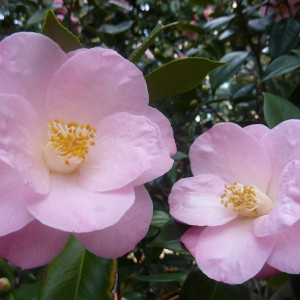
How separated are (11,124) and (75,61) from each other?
138mm

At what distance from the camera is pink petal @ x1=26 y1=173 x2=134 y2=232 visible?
52 cm

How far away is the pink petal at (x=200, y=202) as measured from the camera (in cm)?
68

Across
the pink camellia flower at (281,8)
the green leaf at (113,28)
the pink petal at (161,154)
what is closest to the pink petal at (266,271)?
the pink petal at (161,154)

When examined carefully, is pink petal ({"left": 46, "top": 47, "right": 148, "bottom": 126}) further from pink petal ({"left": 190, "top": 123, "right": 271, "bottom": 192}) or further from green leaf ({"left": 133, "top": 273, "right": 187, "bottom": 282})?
green leaf ({"left": 133, "top": 273, "right": 187, "bottom": 282})

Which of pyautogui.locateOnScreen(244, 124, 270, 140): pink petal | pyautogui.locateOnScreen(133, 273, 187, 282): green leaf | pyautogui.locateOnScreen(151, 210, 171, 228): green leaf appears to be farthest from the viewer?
pyautogui.locateOnScreen(133, 273, 187, 282): green leaf

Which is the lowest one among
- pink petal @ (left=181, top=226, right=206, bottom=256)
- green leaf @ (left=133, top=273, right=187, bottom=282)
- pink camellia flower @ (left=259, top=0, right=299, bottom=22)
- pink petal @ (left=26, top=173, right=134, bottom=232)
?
green leaf @ (left=133, top=273, right=187, bottom=282)

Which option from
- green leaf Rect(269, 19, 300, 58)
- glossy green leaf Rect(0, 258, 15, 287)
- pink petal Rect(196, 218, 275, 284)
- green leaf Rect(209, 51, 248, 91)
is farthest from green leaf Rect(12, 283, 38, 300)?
green leaf Rect(269, 19, 300, 58)

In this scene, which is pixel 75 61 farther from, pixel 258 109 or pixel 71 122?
pixel 258 109

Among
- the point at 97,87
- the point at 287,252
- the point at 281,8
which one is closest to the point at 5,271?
the point at 97,87

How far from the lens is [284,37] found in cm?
132

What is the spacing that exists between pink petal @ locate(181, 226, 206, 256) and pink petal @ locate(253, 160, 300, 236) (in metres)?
0.10

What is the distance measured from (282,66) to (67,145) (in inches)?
27.9

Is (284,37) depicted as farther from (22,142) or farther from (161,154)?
(22,142)

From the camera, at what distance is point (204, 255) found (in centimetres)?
63
